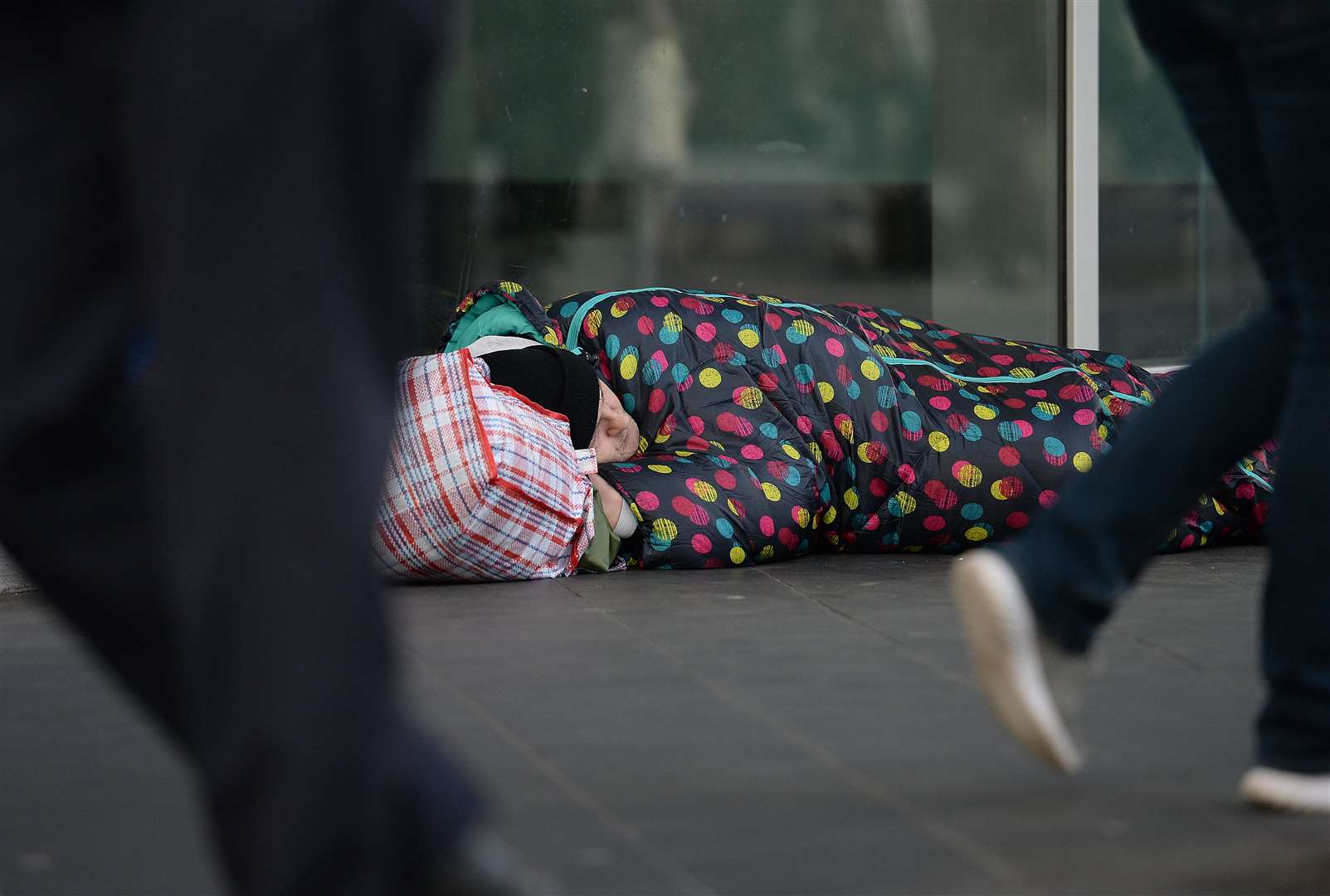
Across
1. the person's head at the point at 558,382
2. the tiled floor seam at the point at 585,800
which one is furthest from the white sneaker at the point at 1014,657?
the person's head at the point at 558,382

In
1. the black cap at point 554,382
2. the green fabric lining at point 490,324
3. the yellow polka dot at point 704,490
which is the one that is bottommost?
the yellow polka dot at point 704,490

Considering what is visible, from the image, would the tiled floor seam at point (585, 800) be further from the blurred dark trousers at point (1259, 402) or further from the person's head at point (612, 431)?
the person's head at point (612, 431)

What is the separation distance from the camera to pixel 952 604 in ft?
9.01

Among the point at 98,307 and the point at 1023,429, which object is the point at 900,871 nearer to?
the point at 98,307

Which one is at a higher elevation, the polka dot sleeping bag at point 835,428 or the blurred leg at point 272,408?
the blurred leg at point 272,408

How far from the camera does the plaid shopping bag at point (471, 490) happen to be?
2.92 metres

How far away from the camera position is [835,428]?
340 cm

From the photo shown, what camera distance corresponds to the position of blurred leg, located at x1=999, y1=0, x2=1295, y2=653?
1.53 meters

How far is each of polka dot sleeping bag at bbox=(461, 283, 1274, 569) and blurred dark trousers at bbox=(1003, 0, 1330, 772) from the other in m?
1.61

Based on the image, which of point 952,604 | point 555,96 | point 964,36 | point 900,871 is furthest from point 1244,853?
point 964,36

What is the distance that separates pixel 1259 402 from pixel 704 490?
166 centimetres

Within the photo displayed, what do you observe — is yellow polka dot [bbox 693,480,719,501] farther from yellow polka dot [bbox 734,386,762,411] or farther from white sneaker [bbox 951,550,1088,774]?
white sneaker [bbox 951,550,1088,774]

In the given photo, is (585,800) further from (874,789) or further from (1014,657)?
(1014,657)

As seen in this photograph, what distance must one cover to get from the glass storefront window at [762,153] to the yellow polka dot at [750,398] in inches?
35.1
